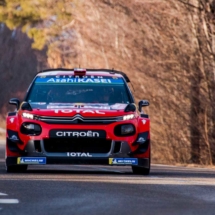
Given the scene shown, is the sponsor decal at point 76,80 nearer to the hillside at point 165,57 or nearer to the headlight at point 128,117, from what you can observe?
the headlight at point 128,117

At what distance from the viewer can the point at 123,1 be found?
37.3 metres

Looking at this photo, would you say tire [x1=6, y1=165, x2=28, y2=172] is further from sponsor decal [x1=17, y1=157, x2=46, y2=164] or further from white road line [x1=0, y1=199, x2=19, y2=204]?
white road line [x1=0, y1=199, x2=19, y2=204]

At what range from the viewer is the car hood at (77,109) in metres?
17.9

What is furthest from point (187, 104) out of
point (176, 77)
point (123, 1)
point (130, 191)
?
point (130, 191)

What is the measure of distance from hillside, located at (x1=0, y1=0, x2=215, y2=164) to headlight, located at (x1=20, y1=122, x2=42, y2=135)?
1547cm

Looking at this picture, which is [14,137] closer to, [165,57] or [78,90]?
[78,90]

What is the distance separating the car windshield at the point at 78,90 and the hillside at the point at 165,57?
45.0 feet

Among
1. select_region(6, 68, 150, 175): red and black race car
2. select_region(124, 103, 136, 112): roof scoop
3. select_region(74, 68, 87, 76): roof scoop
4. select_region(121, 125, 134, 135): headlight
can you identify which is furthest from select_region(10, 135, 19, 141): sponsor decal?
select_region(74, 68, 87, 76): roof scoop

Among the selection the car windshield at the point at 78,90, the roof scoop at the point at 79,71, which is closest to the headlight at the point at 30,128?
the car windshield at the point at 78,90

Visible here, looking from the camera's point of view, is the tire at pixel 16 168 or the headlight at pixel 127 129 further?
the tire at pixel 16 168

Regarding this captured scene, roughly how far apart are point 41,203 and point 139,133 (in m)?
5.50

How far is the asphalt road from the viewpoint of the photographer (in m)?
12.3

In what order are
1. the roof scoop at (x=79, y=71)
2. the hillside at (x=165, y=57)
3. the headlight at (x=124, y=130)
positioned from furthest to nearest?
the hillside at (x=165, y=57), the roof scoop at (x=79, y=71), the headlight at (x=124, y=130)

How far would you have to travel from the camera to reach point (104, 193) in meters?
14.3
